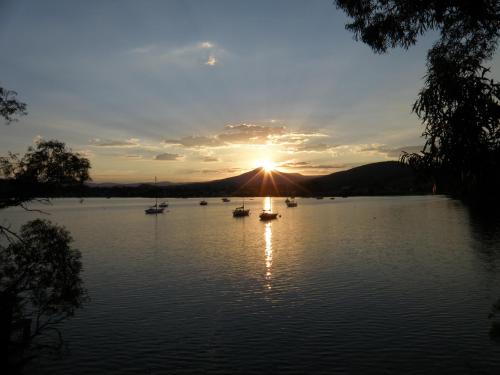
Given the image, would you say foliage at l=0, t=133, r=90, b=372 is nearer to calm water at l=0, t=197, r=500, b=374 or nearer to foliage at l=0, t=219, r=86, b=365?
foliage at l=0, t=219, r=86, b=365

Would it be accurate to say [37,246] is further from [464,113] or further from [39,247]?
[464,113]

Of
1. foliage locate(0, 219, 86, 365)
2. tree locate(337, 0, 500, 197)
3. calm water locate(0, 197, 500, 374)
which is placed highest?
tree locate(337, 0, 500, 197)

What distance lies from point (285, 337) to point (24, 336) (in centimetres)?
1665

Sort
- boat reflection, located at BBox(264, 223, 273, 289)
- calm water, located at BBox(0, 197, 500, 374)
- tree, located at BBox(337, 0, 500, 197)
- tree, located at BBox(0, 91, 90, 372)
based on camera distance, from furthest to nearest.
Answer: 1. boat reflection, located at BBox(264, 223, 273, 289)
2. calm water, located at BBox(0, 197, 500, 374)
3. tree, located at BBox(0, 91, 90, 372)
4. tree, located at BBox(337, 0, 500, 197)

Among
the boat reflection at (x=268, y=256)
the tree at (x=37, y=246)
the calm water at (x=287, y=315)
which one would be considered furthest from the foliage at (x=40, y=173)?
the boat reflection at (x=268, y=256)


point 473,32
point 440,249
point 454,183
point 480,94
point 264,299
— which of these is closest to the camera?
point 480,94

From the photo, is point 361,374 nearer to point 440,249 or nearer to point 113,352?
point 113,352

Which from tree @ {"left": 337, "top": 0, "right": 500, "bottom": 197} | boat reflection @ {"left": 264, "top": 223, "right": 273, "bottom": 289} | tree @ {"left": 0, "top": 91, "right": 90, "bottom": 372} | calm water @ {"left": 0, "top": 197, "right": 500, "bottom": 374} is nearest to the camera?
tree @ {"left": 337, "top": 0, "right": 500, "bottom": 197}

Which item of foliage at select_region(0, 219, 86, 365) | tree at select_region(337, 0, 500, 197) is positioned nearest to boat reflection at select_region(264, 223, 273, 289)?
→ foliage at select_region(0, 219, 86, 365)

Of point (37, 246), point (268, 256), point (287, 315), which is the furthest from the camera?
point (268, 256)

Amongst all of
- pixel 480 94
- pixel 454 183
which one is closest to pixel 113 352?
pixel 454 183

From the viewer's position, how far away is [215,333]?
2970 cm

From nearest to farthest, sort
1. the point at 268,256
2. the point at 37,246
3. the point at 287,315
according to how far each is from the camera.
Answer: the point at 37,246 → the point at 287,315 → the point at 268,256

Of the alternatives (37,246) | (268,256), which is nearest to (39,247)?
(37,246)
